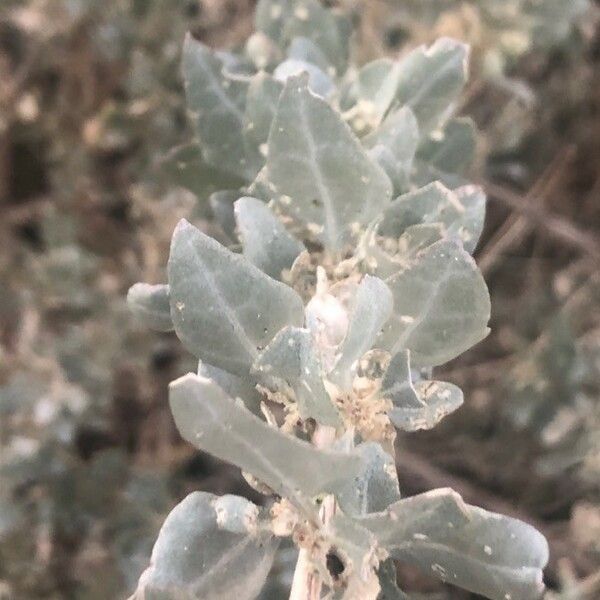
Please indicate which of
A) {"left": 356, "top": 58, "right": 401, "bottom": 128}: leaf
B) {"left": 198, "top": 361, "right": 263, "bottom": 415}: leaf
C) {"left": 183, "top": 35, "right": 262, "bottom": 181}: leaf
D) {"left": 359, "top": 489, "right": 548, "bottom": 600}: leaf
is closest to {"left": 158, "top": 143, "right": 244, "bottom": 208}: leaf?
{"left": 183, "top": 35, "right": 262, "bottom": 181}: leaf

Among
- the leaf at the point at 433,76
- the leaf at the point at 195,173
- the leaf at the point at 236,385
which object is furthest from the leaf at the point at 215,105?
the leaf at the point at 236,385

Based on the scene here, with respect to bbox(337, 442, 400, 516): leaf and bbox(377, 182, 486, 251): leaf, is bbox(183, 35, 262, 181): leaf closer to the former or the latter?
bbox(377, 182, 486, 251): leaf

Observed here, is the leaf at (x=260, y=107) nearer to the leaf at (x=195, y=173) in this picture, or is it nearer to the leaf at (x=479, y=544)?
the leaf at (x=195, y=173)

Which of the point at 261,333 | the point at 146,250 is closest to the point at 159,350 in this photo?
the point at 146,250

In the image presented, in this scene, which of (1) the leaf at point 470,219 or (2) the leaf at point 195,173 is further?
(2) the leaf at point 195,173

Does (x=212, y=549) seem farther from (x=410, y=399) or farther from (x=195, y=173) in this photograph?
(x=195, y=173)

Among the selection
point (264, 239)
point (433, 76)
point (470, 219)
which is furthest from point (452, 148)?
point (264, 239)
